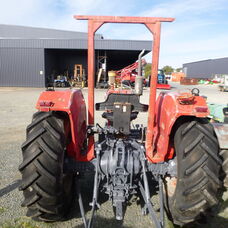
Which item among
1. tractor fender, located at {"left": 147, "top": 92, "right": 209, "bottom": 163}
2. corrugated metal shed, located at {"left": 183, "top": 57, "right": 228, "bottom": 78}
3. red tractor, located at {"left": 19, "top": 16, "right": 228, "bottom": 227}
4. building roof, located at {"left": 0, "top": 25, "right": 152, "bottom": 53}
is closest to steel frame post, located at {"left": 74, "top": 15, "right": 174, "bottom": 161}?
red tractor, located at {"left": 19, "top": 16, "right": 228, "bottom": 227}

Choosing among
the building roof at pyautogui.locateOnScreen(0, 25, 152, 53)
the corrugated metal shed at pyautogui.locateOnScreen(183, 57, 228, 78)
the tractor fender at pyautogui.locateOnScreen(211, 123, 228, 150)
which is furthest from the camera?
the corrugated metal shed at pyautogui.locateOnScreen(183, 57, 228, 78)

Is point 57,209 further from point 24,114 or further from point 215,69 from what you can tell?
point 215,69

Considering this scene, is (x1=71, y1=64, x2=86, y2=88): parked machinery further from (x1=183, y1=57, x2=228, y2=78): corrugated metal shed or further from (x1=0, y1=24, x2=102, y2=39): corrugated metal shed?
(x1=183, y1=57, x2=228, y2=78): corrugated metal shed

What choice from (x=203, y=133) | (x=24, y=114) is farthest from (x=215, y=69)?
(x=203, y=133)

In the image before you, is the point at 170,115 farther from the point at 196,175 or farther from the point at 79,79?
the point at 79,79

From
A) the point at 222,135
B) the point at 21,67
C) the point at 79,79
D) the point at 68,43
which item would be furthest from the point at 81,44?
the point at 222,135

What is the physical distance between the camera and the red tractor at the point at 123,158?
6.19ft

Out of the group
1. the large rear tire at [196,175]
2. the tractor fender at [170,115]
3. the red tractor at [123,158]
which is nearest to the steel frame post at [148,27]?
the red tractor at [123,158]

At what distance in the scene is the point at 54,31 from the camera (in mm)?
31656

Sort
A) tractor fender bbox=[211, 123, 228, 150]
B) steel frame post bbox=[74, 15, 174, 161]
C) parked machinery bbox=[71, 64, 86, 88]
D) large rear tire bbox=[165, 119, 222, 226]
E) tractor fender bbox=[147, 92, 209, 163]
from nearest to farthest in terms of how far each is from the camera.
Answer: large rear tire bbox=[165, 119, 222, 226] < tractor fender bbox=[147, 92, 209, 163] < steel frame post bbox=[74, 15, 174, 161] < tractor fender bbox=[211, 123, 228, 150] < parked machinery bbox=[71, 64, 86, 88]

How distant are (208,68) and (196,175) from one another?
2309 inches

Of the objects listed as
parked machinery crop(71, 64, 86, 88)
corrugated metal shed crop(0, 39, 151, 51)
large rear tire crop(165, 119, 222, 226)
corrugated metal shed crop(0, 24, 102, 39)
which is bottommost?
large rear tire crop(165, 119, 222, 226)

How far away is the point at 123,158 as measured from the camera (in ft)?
7.41

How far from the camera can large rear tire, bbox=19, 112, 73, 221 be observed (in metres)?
1.90
